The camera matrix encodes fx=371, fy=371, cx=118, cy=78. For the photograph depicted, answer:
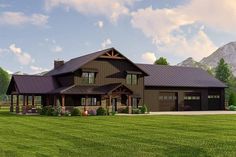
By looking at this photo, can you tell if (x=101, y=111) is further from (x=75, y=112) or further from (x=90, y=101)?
(x=90, y=101)

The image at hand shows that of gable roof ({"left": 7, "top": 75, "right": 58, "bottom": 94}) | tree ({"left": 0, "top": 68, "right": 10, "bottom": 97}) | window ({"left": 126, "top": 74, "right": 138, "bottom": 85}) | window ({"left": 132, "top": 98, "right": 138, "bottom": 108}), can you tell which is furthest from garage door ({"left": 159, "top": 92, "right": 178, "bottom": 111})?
tree ({"left": 0, "top": 68, "right": 10, "bottom": 97})

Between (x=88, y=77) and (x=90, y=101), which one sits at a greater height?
(x=88, y=77)

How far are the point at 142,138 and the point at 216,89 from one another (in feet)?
148

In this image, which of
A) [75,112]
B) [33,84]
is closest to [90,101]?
[75,112]

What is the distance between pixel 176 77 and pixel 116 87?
54.2 feet

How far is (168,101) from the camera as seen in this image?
5662 centimetres

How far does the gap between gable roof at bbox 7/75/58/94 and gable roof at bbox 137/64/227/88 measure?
1405 cm

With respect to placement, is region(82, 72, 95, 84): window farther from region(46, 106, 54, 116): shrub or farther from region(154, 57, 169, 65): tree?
region(154, 57, 169, 65): tree

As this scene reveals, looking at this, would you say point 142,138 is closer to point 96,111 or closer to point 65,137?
point 65,137

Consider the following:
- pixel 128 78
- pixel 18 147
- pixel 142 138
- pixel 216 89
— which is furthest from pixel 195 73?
pixel 18 147

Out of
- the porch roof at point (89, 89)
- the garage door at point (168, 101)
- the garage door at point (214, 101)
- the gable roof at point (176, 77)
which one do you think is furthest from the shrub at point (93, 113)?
the garage door at point (214, 101)

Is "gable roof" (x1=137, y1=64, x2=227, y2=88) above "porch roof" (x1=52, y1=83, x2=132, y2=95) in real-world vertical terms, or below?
above

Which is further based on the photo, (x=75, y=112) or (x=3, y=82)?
(x=3, y=82)

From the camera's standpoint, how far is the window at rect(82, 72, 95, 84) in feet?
157
